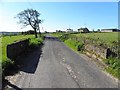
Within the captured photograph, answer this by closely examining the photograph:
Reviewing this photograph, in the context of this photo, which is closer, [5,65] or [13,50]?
[5,65]

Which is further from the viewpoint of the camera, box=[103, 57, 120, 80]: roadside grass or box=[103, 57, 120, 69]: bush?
box=[103, 57, 120, 69]: bush

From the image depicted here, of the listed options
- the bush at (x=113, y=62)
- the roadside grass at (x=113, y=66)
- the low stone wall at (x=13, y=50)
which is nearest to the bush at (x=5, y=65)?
the low stone wall at (x=13, y=50)

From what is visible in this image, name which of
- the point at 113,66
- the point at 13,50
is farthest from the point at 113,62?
the point at 13,50

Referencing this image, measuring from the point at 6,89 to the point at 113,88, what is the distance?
4.26 metres

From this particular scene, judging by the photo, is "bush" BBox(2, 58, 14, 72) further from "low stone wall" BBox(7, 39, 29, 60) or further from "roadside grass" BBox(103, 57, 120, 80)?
"roadside grass" BBox(103, 57, 120, 80)

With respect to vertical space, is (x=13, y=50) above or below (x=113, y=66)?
above

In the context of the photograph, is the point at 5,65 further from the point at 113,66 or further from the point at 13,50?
the point at 113,66

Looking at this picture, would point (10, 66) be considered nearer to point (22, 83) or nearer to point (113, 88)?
point (22, 83)

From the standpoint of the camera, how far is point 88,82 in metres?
10.1

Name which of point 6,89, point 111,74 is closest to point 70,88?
point 6,89

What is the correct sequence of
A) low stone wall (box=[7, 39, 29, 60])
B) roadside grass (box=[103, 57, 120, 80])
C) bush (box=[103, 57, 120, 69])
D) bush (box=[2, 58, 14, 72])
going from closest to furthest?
bush (box=[2, 58, 14, 72])
roadside grass (box=[103, 57, 120, 80])
bush (box=[103, 57, 120, 69])
low stone wall (box=[7, 39, 29, 60])

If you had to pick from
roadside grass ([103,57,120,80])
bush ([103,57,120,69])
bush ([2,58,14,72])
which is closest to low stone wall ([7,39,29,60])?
bush ([2,58,14,72])

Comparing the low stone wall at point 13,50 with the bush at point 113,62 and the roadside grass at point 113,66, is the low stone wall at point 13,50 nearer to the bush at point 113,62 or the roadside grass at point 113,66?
the roadside grass at point 113,66

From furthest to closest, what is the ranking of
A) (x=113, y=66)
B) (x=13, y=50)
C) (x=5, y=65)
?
(x=13, y=50), (x=113, y=66), (x=5, y=65)
